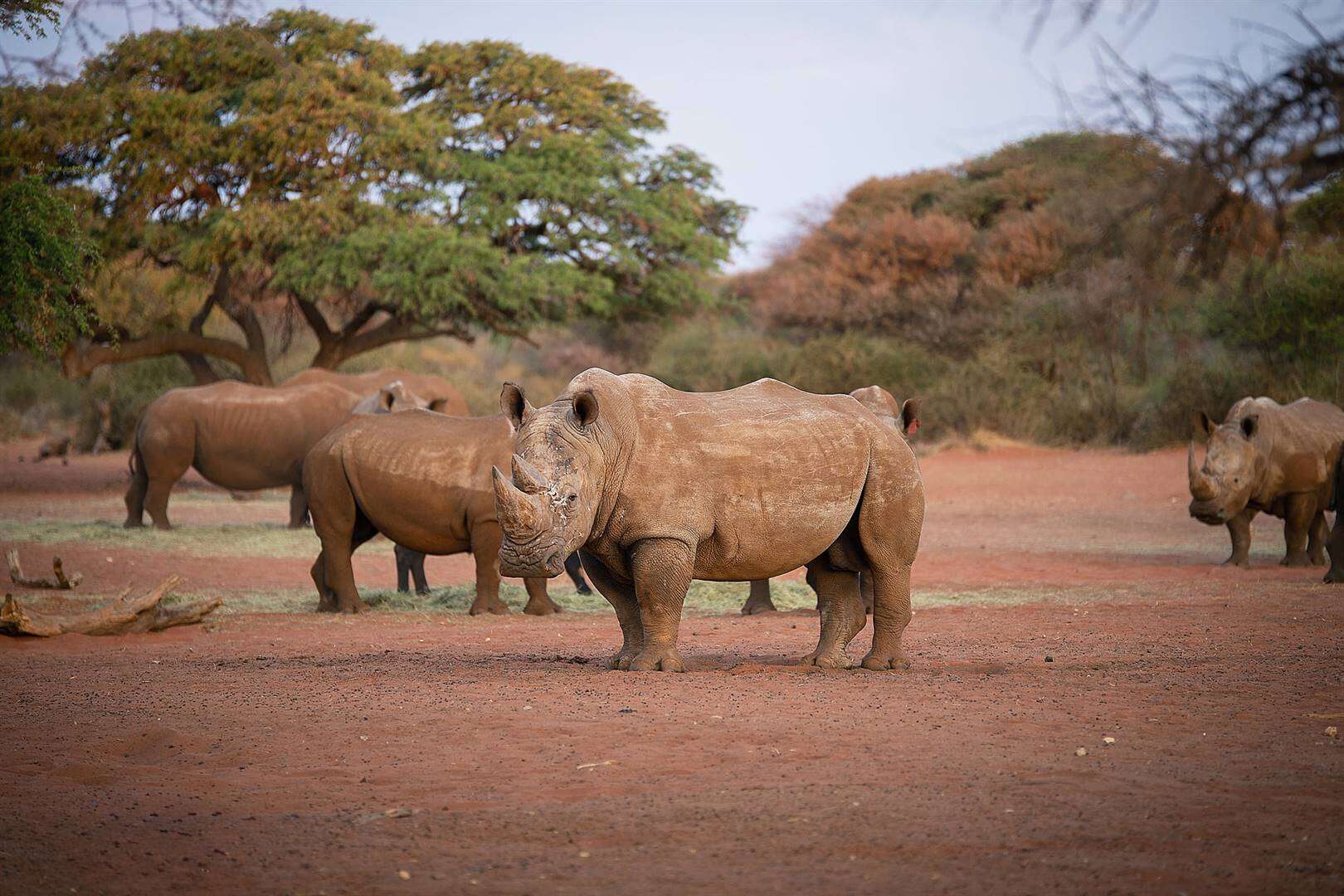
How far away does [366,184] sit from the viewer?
974 inches

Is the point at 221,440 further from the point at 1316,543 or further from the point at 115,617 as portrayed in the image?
the point at 1316,543

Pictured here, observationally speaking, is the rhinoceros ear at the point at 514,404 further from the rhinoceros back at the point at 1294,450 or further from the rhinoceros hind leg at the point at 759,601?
the rhinoceros back at the point at 1294,450

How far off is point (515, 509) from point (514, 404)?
0.74 m

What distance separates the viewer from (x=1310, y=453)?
1295cm

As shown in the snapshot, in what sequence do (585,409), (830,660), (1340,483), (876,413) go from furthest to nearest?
(1340,483)
(876,413)
(830,660)
(585,409)

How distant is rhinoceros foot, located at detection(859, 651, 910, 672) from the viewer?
7488 millimetres

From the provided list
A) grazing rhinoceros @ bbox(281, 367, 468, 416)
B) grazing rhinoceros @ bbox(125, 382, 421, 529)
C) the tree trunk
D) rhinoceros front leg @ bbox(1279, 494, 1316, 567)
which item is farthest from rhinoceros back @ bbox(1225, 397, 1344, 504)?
the tree trunk

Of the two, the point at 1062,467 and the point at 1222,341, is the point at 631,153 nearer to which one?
the point at 1062,467

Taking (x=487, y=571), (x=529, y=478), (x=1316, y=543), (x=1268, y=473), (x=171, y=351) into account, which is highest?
(x=171, y=351)

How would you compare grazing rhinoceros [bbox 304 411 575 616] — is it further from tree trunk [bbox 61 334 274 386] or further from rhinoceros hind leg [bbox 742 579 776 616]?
tree trunk [bbox 61 334 274 386]

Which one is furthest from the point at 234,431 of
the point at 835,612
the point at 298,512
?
the point at 835,612

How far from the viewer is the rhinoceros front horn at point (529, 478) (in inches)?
262

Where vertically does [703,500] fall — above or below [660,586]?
above

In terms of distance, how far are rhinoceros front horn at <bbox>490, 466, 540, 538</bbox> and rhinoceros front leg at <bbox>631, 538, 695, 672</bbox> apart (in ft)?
2.24
